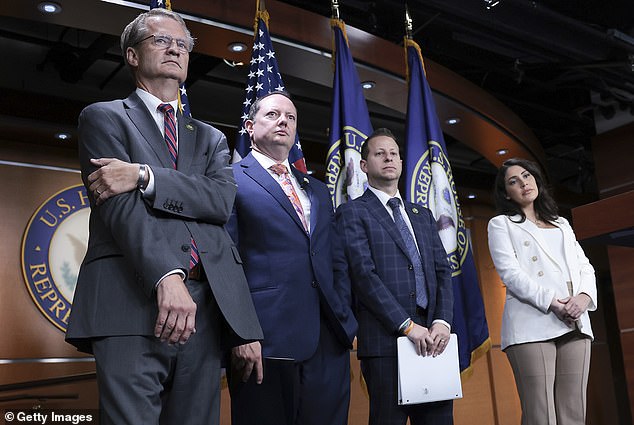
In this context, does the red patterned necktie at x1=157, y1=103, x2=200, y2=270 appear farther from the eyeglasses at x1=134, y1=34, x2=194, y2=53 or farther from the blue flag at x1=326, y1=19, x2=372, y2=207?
the blue flag at x1=326, y1=19, x2=372, y2=207

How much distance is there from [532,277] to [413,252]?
63 cm

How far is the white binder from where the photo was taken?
257 cm

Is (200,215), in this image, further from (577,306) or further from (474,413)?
(474,413)

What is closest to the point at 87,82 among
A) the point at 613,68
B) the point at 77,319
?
the point at 613,68

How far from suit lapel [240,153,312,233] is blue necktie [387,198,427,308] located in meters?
0.59

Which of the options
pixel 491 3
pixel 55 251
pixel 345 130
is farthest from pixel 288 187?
pixel 55 251

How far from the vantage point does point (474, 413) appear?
7336 millimetres

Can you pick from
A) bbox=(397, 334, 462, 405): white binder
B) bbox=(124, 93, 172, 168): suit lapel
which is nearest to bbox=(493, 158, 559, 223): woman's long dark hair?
bbox=(397, 334, 462, 405): white binder

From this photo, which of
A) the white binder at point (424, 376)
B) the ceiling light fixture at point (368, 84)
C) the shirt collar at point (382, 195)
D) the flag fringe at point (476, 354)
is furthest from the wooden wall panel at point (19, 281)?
the white binder at point (424, 376)

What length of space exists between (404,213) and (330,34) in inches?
68.5

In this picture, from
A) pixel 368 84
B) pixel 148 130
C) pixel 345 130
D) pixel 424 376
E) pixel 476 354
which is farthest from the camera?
pixel 368 84

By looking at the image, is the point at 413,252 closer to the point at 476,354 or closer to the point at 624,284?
the point at 476,354

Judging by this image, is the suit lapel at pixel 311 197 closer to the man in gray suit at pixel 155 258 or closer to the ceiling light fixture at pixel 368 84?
the man in gray suit at pixel 155 258

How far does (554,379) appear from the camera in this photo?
2.96 m
